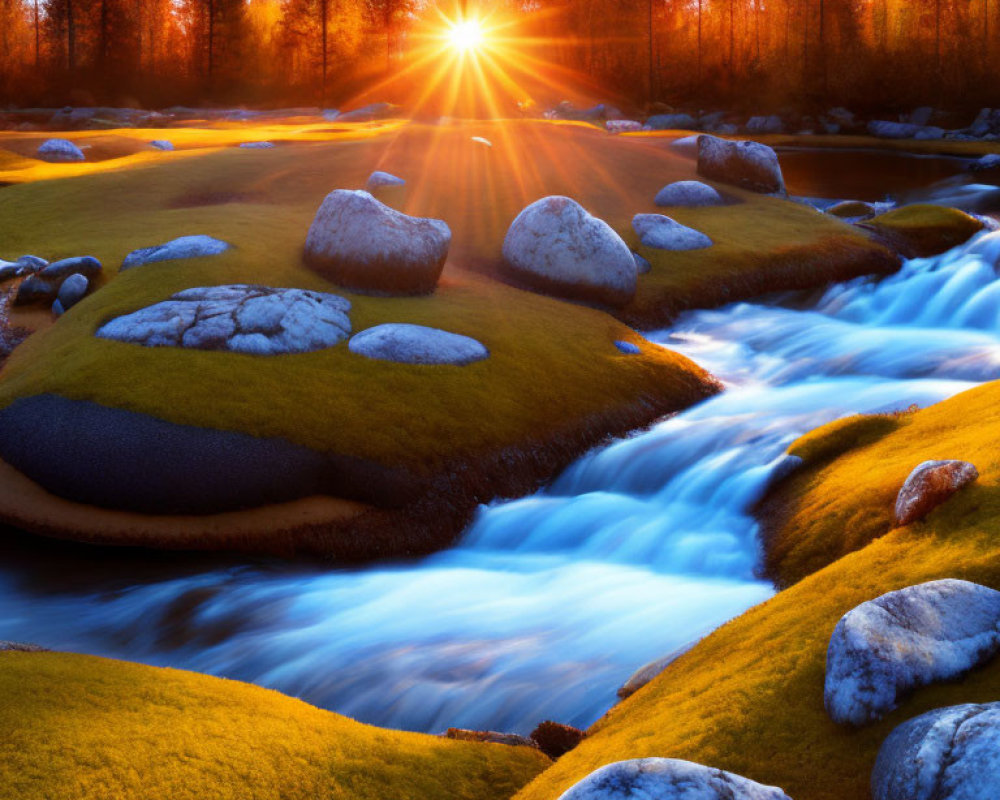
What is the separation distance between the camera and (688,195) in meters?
28.5

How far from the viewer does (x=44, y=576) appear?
11664mm

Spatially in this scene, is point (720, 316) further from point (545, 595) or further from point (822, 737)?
point (822, 737)

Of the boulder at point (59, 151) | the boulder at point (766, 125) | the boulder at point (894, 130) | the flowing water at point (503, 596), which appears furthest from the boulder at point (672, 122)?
the flowing water at point (503, 596)

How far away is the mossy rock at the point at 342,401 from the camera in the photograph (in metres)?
12.3

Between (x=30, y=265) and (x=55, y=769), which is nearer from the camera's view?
(x=55, y=769)

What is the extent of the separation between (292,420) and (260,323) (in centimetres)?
256

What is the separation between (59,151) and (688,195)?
24523 mm

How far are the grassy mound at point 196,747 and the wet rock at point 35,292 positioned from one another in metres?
13.0

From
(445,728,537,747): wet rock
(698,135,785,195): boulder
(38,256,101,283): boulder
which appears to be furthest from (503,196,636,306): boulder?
(445,728,537,747): wet rock

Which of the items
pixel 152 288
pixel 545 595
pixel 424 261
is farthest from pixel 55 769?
pixel 424 261

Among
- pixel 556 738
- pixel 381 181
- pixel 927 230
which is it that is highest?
pixel 381 181

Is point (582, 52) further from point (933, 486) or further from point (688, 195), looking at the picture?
point (933, 486)

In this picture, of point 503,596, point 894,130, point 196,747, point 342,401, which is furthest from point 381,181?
point 894,130

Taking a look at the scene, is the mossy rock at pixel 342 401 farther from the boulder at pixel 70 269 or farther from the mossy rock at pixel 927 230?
the mossy rock at pixel 927 230
